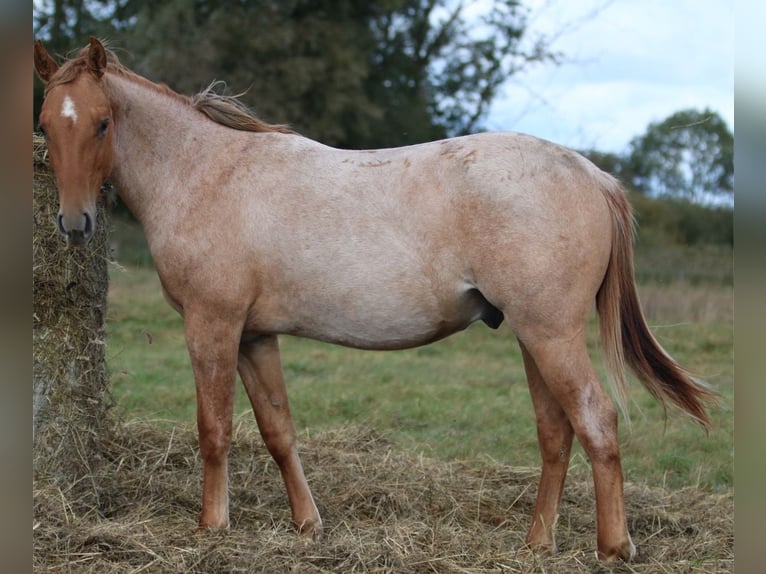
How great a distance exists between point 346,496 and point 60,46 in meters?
16.5

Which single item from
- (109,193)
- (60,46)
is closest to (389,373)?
(109,193)

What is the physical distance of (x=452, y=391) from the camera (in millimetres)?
7441

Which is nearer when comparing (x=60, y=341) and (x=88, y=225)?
(x=88, y=225)

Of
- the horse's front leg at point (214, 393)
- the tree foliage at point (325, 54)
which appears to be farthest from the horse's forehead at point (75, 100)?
the tree foliage at point (325, 54)

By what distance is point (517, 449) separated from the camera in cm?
582

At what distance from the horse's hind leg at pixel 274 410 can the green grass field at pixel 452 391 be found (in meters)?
0.97

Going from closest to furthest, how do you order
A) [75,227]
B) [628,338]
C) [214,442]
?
[75,227] < [628,338] < [214,442]

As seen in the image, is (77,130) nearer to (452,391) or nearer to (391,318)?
(391,318)

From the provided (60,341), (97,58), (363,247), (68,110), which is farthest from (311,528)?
(97,58)

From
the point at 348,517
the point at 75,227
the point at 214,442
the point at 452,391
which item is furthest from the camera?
the point at 452,391

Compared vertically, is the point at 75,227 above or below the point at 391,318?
above

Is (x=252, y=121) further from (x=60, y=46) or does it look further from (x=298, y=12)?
(x=60, y=46)

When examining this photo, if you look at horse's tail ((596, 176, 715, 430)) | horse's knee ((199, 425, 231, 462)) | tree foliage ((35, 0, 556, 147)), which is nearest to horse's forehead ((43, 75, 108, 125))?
horse's knee ((199, 425, 231, 462))

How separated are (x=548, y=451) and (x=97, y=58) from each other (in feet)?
9.41
